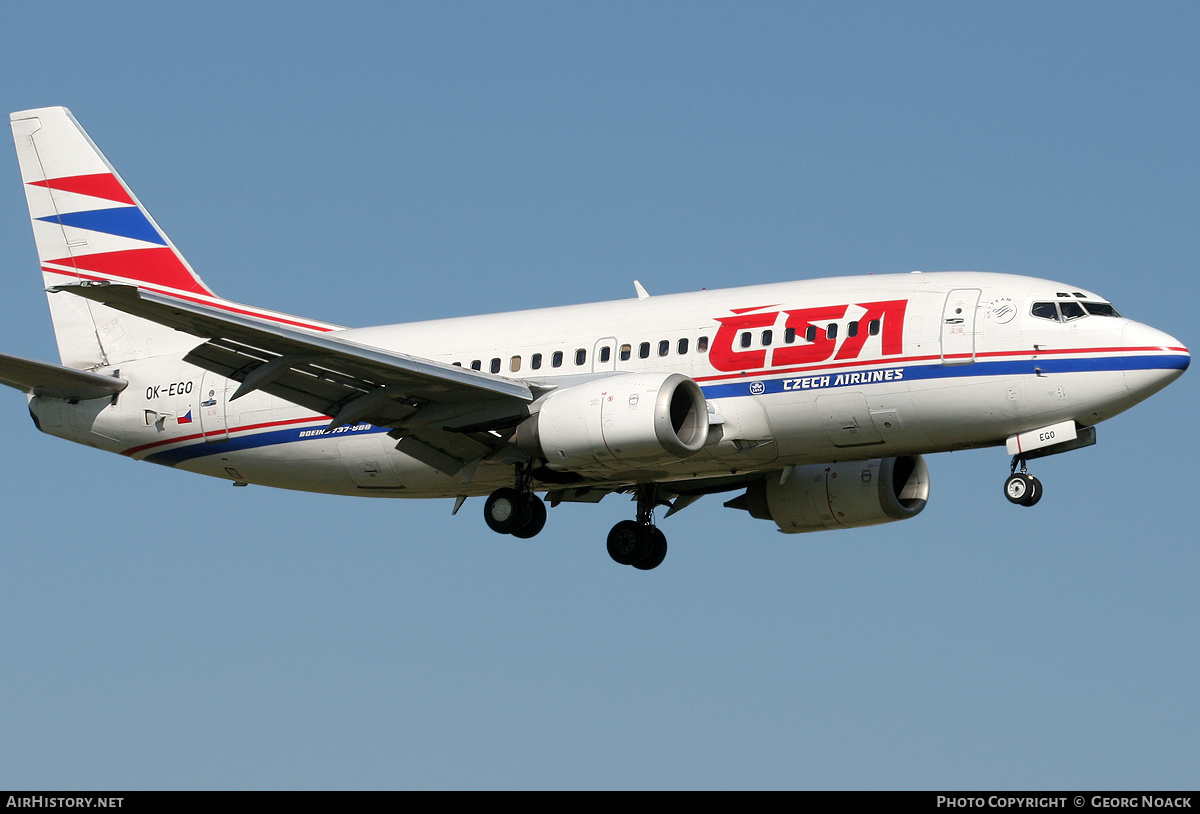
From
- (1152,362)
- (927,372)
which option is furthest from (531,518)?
(1152,362)

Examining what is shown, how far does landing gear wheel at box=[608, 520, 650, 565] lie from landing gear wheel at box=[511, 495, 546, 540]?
3.58 meters

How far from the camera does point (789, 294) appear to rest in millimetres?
34719

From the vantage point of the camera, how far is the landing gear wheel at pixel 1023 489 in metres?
32.8

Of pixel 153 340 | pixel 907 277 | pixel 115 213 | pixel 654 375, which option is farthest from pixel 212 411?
pixel 907 277

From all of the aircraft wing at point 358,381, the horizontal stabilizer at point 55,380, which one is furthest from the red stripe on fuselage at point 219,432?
the aircraft wing at point 358,381

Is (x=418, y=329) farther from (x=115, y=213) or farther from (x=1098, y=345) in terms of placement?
(x=1098, y=345)

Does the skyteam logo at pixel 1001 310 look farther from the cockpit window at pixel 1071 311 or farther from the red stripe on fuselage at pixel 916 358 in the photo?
the cockpit window at pixel 1071 311

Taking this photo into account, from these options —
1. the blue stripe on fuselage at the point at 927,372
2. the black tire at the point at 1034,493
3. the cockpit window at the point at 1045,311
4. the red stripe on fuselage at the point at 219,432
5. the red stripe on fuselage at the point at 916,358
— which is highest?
the cockpit window at the point at 1045,311

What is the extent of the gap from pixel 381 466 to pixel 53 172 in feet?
41.3

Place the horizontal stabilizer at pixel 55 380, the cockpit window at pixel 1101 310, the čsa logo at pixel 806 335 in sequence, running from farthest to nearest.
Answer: the horizontal stabilizer at pixel 55 380, the čsa logo at pixel 806 335, the cockpit window at pixel 1101 310

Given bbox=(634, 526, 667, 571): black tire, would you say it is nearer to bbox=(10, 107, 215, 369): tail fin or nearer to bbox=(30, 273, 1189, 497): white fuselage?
bbox=(30, 273, 1189, 497): white fuselage

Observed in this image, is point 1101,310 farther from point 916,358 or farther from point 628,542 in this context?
point 628,542

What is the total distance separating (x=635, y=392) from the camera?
3316 cm

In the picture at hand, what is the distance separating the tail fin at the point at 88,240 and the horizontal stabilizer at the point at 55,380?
114 centimetres
